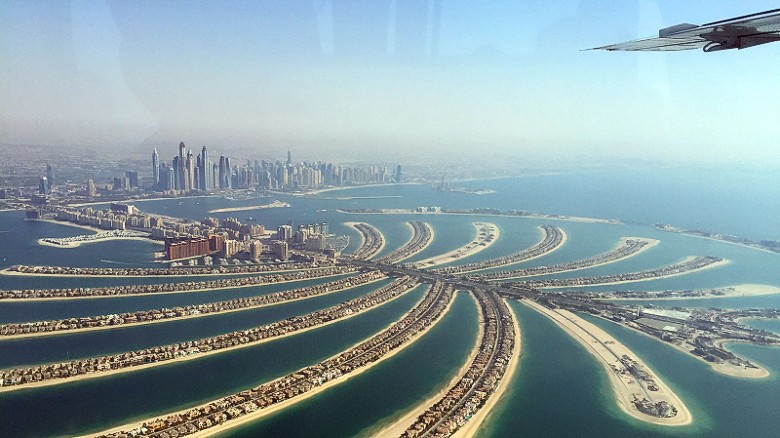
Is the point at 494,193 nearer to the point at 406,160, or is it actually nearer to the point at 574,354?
the point at 406,160

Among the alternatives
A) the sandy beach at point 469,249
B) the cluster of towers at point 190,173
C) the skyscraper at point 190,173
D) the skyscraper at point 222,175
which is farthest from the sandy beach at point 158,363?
the skyscraper at point 222,175

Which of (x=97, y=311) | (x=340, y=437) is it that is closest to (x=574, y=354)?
(x=340, y=437)

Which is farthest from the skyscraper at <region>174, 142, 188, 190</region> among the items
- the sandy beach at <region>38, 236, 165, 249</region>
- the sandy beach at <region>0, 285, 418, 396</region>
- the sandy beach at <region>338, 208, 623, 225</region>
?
the sandy beach at <region>0, 285, 418, 396</region>

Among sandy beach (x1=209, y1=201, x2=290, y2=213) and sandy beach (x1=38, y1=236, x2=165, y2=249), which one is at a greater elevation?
sandy beach (x1=209, y1=201, x2=290, y2=213)

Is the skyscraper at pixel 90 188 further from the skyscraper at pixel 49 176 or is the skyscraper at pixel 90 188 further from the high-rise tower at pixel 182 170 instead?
the high-rise tower at pixel 182 170

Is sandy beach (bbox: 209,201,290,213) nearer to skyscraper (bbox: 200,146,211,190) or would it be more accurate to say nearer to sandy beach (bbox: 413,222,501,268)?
skyscraper (bbox: 200,146,211,190)

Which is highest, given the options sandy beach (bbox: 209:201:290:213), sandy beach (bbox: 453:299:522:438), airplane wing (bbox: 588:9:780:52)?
airplane wing (bbox: 588:9:780:52)
